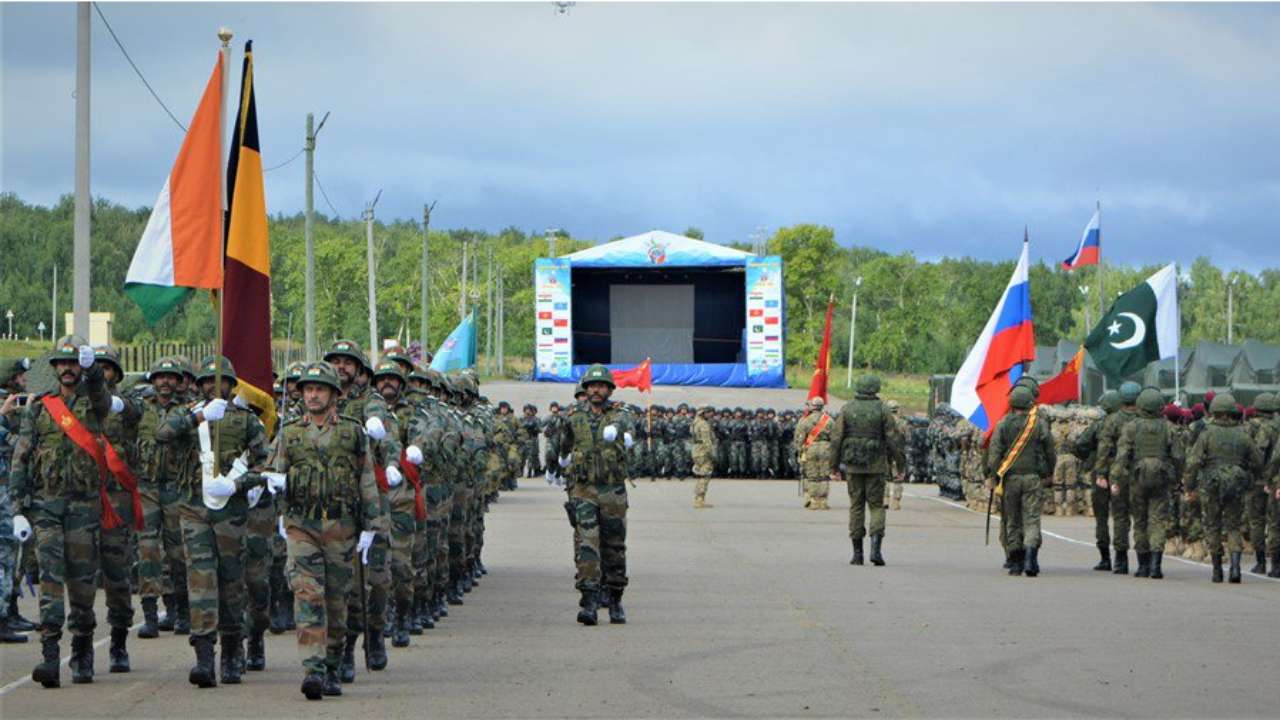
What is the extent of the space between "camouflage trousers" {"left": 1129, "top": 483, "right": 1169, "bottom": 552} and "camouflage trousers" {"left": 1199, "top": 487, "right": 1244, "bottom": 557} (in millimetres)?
427

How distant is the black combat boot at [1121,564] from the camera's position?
1975 centimetres

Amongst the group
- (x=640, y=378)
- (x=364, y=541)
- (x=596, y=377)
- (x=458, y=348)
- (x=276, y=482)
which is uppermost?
(x=458, y=348)

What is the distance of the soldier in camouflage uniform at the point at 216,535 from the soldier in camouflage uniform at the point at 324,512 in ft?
1.47

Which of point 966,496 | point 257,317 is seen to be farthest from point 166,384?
point 966,496

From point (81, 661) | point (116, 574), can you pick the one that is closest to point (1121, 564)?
point (116, 574)

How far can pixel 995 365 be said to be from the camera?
24.0 m

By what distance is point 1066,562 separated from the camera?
21250 millimetres

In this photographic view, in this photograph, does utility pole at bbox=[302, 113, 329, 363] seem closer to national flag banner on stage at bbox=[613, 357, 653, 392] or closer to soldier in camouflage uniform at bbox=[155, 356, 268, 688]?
national flag banner on stage at bbox=[613, 357, 653, 392]

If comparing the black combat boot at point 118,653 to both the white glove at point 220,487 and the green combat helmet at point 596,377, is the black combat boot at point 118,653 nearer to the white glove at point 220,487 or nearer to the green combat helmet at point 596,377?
the white glove at point 220,487

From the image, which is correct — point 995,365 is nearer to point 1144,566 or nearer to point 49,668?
point 1144,566

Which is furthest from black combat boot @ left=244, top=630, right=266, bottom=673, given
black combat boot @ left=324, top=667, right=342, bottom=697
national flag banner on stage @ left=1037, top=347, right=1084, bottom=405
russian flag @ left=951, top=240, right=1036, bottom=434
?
national flag banner on stage @ left=1037, top=347, right=1084, bottom=405

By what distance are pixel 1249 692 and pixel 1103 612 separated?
14.8ft

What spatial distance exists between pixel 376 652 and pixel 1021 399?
9881 mm

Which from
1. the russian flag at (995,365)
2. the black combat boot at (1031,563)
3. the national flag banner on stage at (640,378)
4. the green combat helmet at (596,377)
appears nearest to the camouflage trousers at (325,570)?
the green combat helmet at (596,377)
